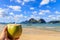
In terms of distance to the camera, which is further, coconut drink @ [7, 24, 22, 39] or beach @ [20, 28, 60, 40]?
beach @ [20, 28, 60, 40]

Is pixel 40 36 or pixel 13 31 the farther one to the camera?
pixel 40 36

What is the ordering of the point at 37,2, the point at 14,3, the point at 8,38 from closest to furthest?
the point at 8,38 < the point at 14,3 < the point at 37,2

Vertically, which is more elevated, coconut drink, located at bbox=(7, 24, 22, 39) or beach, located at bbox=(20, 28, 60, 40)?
coconut drink, located at bbox=(7, 24, 22, 39)

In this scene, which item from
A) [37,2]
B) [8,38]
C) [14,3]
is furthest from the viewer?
[37,2]

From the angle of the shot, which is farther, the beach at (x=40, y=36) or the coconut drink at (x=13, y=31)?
the beach at (x=40, y=36)

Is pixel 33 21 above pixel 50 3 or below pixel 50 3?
below

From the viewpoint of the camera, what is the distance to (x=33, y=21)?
377 inches

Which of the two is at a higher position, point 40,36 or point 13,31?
point 13,31

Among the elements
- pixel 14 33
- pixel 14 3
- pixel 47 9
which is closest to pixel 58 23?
pixel 47 9

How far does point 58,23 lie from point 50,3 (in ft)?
4.19

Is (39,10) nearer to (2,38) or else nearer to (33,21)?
(33,21)

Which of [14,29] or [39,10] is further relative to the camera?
[39,10]

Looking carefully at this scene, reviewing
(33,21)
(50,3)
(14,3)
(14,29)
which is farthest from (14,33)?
(33,21)

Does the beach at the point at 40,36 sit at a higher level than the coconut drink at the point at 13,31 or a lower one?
lower
